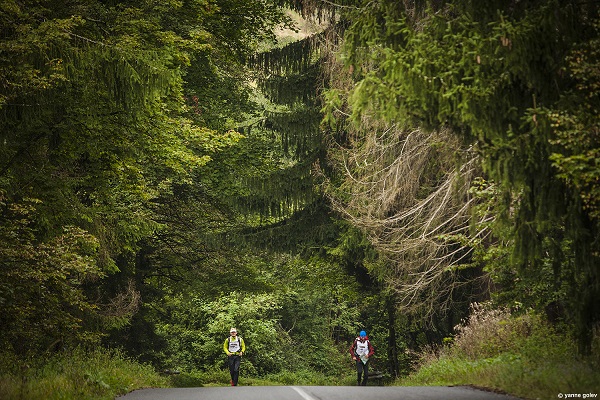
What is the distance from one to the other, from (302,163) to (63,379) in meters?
15.3

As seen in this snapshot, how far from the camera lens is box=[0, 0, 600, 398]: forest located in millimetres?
9602

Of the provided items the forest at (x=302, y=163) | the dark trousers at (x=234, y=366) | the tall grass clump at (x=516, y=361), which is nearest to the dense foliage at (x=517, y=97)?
the forest at (x=302, y=163)

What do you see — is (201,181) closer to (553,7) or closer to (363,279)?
(363,279)

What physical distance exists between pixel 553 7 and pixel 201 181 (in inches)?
705

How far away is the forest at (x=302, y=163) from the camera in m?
9.60

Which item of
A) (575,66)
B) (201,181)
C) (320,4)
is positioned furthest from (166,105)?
(575,66)

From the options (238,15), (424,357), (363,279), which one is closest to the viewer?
(424,357)

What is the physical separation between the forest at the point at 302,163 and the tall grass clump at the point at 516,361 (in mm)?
89

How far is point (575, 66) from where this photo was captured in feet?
29.1

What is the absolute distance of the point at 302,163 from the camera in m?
27.1

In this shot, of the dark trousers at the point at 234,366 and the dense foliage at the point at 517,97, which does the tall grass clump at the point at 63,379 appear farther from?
the dense foliage at the point at 517,97

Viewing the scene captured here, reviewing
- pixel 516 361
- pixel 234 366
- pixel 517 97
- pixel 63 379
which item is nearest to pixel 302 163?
pixel 234 366

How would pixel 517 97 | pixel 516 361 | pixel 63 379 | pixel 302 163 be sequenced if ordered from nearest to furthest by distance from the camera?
pixel 517 97 < pixel 63 379 < pixel 516 361 < pixel 302 163

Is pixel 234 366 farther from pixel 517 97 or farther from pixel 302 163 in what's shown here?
pixel 517 97
